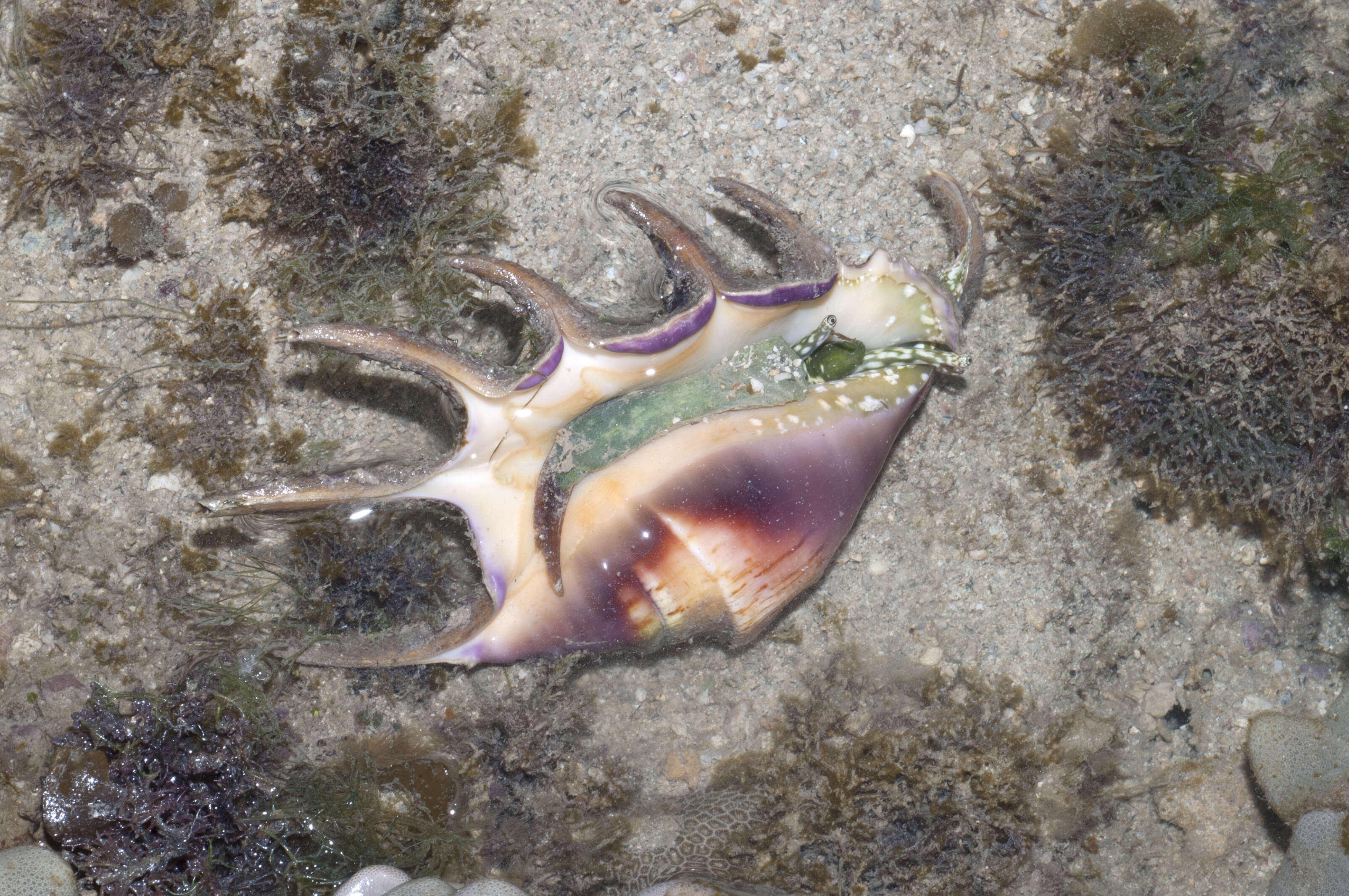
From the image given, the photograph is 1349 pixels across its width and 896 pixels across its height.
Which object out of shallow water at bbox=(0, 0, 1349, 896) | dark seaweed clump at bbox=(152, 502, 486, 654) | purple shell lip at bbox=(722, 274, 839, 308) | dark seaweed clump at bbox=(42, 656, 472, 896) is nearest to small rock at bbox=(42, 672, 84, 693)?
shallow water at bbox=(0, 0, 1349, 896)

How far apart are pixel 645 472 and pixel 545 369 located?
0.49 metres

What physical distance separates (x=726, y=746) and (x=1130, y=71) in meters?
3.38

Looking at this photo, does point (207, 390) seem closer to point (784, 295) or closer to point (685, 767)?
point (784, 295)

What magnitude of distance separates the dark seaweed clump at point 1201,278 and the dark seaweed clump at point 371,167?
7.73 feet

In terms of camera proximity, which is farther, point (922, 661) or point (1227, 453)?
point (922, 661)

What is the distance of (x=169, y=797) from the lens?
147 inches

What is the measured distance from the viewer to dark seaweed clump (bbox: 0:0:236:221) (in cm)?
385

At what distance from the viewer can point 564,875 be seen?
3.95 m

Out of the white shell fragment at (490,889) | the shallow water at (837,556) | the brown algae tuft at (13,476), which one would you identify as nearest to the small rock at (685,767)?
the shallow water at (837,556)

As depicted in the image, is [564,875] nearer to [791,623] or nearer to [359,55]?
[791,623]

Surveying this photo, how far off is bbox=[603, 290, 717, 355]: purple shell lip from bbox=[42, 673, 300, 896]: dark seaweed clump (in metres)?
2.23

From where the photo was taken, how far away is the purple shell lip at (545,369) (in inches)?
122

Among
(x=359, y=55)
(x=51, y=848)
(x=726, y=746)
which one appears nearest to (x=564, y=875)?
(x=726, y=746)

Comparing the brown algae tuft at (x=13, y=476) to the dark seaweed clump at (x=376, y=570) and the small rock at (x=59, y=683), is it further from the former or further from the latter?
the dark seaweed clump at (x=376, y=570)
